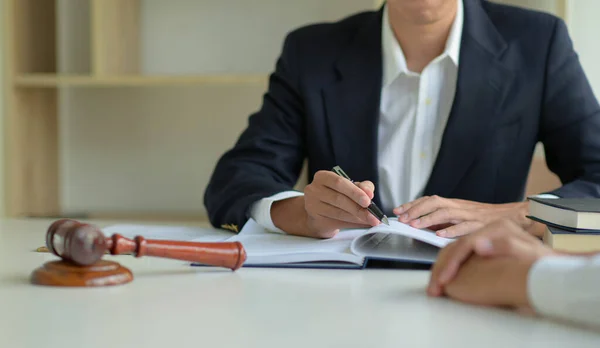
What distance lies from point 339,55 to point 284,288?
3.29ft

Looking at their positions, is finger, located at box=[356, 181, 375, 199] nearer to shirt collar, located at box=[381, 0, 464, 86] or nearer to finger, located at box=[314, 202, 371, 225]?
finger, located at box=[314, 202, 371, 225]

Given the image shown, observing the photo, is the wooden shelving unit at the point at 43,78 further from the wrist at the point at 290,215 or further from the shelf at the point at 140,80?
the wrist at the point at 290,215

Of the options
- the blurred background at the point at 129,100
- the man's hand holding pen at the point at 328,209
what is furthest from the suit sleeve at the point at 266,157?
the blurred background at the point at 129,100

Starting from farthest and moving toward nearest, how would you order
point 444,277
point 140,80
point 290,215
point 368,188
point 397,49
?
point 140,80 < point 397,49 < point 290,215 < point 368,188 < point 444,277

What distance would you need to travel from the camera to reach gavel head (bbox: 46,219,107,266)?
2.59 ft

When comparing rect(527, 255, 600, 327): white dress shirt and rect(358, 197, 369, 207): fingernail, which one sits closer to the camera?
rect(527, 255, 600, 327): white dress shirt

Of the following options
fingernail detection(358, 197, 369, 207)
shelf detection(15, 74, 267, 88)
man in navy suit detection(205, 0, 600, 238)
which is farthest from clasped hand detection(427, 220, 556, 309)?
shelf detection(15, 74, 267, 88)

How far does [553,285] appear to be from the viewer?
2.19 feet

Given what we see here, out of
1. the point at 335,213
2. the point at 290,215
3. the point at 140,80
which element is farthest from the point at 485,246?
the point at 140,80

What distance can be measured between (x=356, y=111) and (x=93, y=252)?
979 mm

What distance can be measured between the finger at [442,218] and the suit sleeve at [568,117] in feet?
1.34

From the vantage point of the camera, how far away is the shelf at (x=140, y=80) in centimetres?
252

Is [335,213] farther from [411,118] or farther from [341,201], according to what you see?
[411,118]

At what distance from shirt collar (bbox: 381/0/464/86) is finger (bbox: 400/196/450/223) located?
0.54 metres
